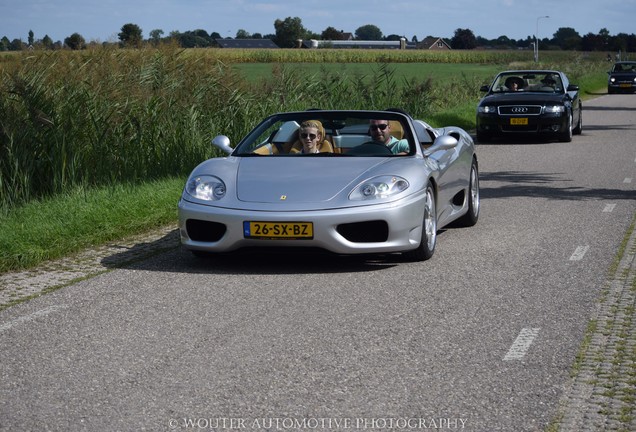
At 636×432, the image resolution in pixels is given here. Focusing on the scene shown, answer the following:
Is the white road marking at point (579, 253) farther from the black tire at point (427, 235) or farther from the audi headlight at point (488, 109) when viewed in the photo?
the audi headlight at point (488, 109)

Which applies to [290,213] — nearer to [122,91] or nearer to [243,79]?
[122,91]

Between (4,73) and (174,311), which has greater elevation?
(4,73)

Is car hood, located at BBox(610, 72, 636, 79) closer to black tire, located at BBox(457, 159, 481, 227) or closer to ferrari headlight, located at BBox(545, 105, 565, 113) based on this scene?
ferrari headlight, located at BBox(545, 105, 565, 113)

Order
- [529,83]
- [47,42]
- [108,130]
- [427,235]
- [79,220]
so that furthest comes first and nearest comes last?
[529,83]
[47,42]
[108,130]
[79,220]
[427,235]

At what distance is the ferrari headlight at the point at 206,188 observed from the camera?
29.8 ft

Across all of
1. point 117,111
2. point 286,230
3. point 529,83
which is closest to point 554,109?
point 529,83

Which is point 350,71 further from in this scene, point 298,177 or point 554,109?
point 298,177

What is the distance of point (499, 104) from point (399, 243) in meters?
14.9

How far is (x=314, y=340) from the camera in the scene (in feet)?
21.3

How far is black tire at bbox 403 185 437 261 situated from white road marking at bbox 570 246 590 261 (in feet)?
3.70

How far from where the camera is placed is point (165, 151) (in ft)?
49.9

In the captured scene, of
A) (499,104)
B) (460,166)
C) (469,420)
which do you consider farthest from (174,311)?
(499,104)

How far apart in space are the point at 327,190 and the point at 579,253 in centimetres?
226

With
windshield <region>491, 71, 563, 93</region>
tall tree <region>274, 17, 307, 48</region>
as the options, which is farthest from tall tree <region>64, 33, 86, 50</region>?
tall tree <region>274, 17, 307, 48</region>
